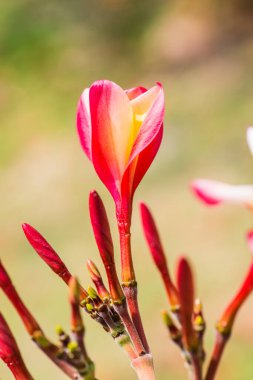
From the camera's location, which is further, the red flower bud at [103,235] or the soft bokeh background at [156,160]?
the soft bokeh background at [156,160]

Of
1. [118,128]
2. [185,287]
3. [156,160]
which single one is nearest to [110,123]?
[118,128]

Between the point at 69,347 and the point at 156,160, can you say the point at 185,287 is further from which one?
the point at 156,160

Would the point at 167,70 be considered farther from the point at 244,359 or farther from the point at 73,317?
the point at 73,317

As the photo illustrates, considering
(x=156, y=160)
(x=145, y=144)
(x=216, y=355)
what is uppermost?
(x=156, y=160)

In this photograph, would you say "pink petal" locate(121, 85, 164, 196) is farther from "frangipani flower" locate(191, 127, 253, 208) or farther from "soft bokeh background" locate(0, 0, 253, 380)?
"soft bokeh background" locate(0, 0, 253, 380)

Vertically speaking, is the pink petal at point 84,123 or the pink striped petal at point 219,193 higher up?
the pink petal at point 84,123

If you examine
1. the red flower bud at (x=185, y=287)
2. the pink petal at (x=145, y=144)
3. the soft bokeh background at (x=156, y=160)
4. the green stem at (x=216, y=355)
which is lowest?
the green stem at (x=216, y=355)

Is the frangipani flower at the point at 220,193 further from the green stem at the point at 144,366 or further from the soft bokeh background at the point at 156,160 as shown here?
the soft bokeh background at the point at 156,160

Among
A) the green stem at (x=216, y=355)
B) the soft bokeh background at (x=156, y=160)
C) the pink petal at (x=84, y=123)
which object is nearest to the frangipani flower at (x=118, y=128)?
the pink petal at (x=84, y=123)
